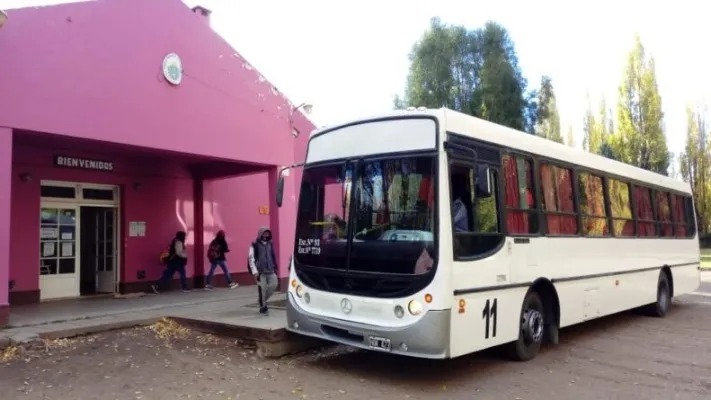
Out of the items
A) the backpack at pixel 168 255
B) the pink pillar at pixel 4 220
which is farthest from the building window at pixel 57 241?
the pink pillar at pixel 4 220

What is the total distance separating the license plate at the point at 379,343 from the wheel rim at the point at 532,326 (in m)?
2.14

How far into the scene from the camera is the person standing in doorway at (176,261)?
1371 cm

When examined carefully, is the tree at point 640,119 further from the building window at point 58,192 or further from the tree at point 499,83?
the building window at point 58,192

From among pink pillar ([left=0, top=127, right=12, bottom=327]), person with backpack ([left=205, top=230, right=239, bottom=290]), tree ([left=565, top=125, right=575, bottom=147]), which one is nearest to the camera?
pink pillar ([left=0, top=127, right=12, bottom=327])

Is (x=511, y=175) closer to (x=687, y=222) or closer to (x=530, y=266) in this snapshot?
(x=530, y=266)

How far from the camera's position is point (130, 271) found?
44.1 feet

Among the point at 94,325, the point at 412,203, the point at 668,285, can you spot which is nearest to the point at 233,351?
the point at 94,325

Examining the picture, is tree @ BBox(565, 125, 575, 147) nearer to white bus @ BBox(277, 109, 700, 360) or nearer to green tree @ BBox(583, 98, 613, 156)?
green tree @ BBox(583, 98, 613, 156)

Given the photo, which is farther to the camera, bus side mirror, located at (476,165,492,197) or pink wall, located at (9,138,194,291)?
pink wall, located at (9,138,194,291)

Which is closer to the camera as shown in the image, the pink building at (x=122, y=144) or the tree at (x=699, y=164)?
the pink building at (x=122, y=144)

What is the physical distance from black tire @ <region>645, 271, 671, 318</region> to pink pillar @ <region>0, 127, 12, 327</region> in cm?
1158

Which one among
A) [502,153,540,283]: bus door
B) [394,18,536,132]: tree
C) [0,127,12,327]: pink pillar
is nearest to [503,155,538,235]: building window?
[502,153,540,283]: bus door

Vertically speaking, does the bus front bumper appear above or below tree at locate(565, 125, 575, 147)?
below

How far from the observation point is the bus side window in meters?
6.29
